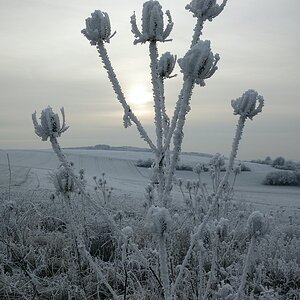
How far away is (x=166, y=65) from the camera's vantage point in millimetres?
1521

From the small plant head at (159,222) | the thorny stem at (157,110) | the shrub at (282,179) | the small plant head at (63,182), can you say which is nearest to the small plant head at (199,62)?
the thorny stem at (157,110)

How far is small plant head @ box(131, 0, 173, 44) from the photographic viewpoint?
1271mm

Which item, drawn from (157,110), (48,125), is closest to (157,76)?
(157,110)

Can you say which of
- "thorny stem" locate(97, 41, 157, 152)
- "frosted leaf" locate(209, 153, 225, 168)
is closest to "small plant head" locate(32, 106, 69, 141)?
"thorny stem" locate(97, 41, 157, 152)

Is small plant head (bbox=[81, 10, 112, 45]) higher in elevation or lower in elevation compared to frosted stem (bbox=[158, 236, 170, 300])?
higher

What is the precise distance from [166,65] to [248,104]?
0.35 metres

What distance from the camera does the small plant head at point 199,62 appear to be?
44.3 inches

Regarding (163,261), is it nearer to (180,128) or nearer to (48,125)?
(180,128)

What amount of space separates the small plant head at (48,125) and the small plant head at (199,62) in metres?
0.49

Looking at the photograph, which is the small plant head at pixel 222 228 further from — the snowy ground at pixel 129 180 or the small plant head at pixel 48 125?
the small plant head at pixel 48 125

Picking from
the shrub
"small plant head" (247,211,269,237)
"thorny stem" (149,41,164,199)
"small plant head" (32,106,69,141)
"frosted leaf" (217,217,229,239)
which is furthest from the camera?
the shrub

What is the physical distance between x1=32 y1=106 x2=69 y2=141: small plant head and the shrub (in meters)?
14.7

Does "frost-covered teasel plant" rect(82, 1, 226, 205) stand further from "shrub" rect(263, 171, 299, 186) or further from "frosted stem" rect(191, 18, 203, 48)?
"shrub" rect(263, 171, 299, 186)

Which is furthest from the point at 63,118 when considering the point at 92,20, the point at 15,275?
the point at 15,275
